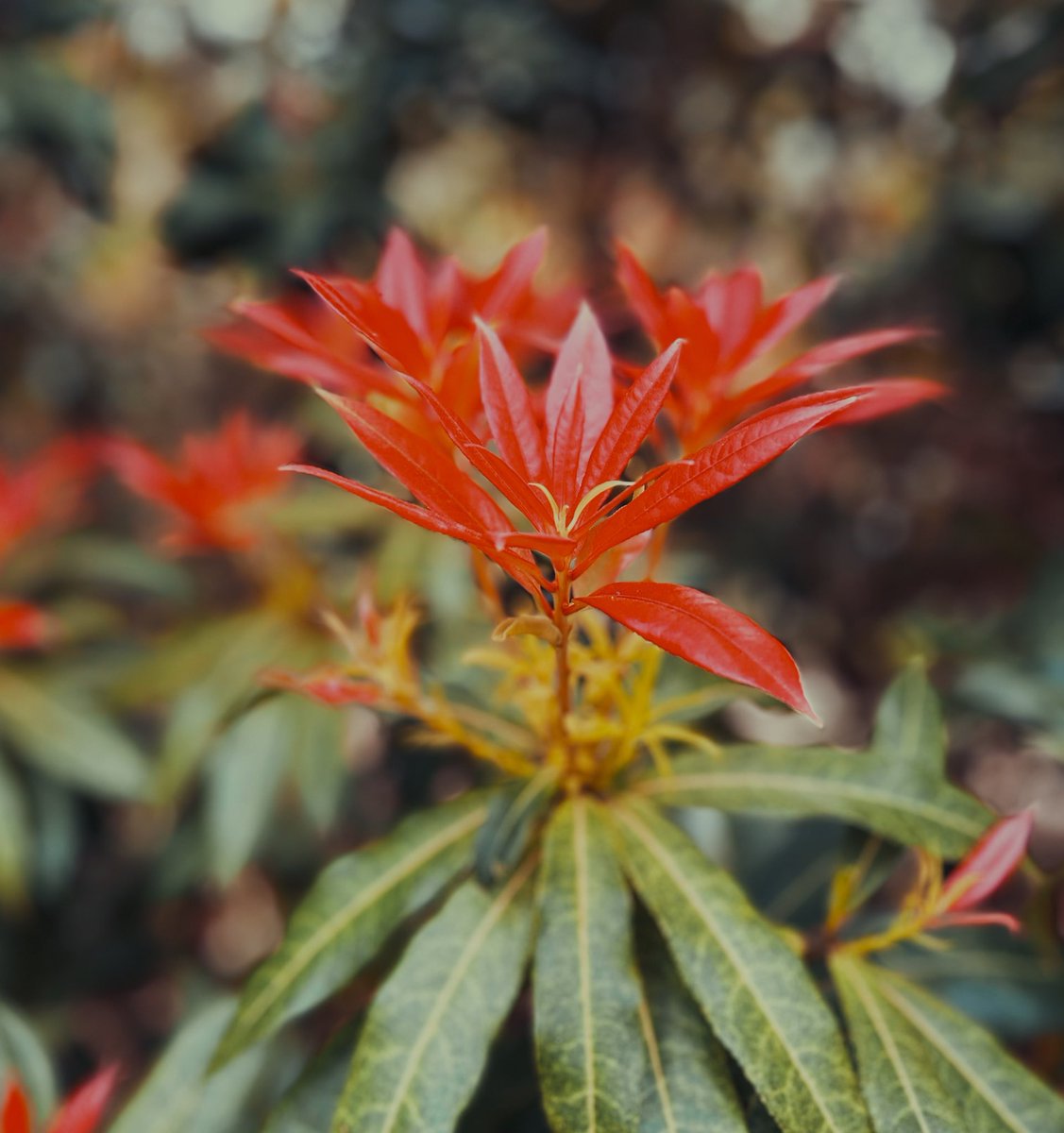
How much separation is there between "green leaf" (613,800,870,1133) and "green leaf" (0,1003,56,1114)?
0.50 meters

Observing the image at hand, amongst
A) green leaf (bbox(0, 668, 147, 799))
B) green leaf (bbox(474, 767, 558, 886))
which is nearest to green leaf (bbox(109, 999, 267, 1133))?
green leaf (bbox(474, 767, 558, 886))

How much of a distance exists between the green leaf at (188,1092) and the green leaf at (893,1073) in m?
0.46

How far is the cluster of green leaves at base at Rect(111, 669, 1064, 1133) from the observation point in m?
0.53

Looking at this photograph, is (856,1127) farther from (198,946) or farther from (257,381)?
(257,381)

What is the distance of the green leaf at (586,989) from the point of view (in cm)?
52

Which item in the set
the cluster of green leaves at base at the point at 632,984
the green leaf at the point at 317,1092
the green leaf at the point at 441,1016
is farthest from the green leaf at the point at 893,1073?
the green leaf at the point at 317,1092

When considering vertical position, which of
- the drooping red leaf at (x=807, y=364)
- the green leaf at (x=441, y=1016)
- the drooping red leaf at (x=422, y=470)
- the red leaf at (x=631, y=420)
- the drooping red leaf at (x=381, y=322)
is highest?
the drooping red leaf at (x=807, y=364)

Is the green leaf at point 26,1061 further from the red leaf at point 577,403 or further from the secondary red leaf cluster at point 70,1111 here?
the red leaf at point 577,403

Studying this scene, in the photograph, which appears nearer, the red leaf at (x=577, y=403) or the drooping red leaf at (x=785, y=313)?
the red leaf at (x=577, y=403)

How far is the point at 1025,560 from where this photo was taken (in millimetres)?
1703

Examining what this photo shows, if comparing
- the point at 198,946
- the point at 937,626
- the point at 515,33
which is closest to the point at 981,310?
the point at 937,626

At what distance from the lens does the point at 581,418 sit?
1.65 feet

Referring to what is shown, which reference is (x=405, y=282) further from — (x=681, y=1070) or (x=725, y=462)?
(x=681, y=1070)

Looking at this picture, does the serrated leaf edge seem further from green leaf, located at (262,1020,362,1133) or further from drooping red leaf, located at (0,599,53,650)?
drooping red leaf, located at (0,599,53,650)
